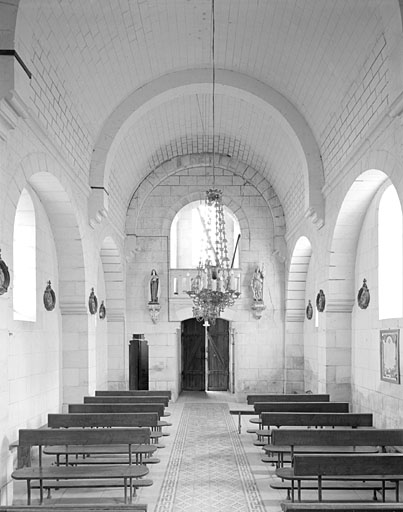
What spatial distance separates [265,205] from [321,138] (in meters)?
6.07

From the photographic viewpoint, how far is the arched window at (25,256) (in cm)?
1052

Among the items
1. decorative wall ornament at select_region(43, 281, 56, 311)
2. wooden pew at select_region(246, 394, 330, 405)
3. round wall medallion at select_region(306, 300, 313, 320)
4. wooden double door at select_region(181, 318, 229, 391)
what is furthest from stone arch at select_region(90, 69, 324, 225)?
wooden double door at select_region(181, 318, 229, 391)

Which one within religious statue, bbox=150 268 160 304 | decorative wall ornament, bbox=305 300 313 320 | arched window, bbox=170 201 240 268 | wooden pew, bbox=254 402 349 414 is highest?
arched window, bbox=170 201 240 268

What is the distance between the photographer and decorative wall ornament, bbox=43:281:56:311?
11162 millimetres

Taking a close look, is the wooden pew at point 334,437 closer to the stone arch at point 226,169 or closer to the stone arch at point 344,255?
the stone arch at point 344,255

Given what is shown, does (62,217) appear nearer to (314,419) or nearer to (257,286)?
(314,419)

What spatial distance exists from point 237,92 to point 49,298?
5520mm

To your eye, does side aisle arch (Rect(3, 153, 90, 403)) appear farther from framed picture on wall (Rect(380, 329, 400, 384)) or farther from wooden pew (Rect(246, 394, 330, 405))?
framed picture on wall (Rect(380, 329, 400, 384))

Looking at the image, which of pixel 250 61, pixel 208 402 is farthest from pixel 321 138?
pixel 208 402

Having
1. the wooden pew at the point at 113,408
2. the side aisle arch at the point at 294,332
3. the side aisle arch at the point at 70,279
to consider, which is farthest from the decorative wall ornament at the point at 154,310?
the wooden pew at the point at 113,408

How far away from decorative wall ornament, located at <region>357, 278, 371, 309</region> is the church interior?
2.5 inches

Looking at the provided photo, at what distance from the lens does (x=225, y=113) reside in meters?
15.7

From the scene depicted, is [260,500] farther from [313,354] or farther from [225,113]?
[225,113]

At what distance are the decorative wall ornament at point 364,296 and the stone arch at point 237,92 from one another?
6.41 feet
